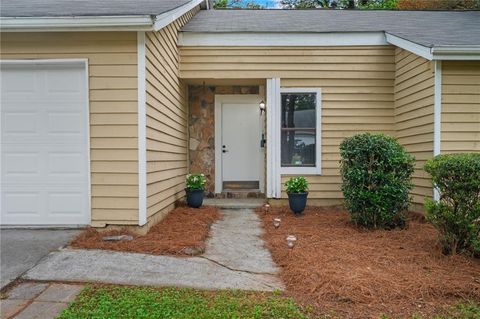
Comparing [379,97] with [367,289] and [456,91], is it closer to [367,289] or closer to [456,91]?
[456,91]

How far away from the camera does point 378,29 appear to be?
670 centimetres

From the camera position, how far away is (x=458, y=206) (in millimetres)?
3748

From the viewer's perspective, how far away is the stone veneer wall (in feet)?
24.7

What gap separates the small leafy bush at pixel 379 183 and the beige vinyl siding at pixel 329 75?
161 cm

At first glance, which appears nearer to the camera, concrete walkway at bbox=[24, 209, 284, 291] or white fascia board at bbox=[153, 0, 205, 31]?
concrete walkway at bbox=[24, 209, 284, 291]

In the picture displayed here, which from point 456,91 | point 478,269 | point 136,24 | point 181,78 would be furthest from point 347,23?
point 478,269

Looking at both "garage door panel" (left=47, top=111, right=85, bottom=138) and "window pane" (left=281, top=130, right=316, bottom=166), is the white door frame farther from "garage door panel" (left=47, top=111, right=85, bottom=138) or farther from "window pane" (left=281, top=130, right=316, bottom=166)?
"garage door panel" (left=47, top=111, right=85, bottom=138)

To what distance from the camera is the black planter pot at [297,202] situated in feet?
19.5

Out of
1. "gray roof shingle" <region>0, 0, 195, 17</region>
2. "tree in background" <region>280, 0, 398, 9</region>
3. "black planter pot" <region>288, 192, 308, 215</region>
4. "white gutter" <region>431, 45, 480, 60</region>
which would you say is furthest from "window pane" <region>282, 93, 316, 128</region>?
"tree in background" <region>280, 0, 398, 9</region>

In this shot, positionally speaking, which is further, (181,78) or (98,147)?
(181,78)

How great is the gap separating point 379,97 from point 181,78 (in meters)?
3.62

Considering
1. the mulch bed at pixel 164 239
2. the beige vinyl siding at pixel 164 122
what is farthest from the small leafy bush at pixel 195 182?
the mulch bed at pixel 164 239

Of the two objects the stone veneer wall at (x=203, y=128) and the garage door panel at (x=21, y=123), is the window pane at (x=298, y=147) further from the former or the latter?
the garage door panel at (x=21, y=123)

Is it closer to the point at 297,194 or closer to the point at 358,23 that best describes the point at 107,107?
the point at 297,194
